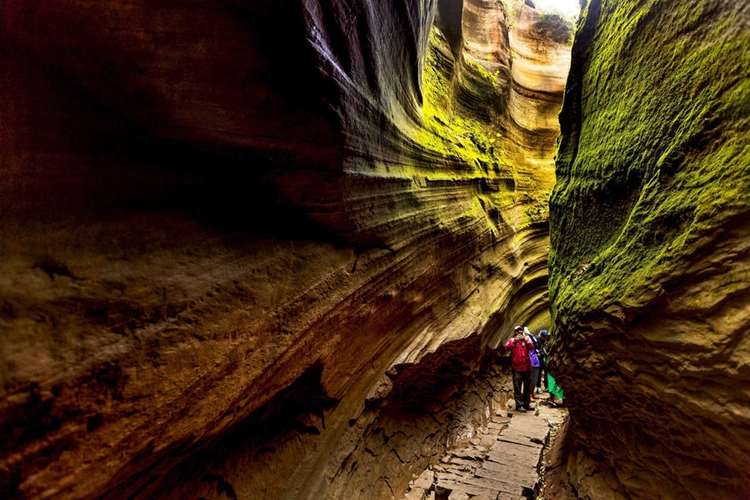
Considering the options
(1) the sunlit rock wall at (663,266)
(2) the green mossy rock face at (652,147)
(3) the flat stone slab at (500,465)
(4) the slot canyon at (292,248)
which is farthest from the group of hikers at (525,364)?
(2) the green mossy rock face at (652,147)

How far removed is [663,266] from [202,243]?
12.5 ft

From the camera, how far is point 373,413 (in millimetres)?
5457

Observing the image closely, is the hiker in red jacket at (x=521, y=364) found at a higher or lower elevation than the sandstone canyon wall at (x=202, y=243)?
lower

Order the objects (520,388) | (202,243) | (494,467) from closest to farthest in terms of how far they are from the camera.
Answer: (202,243)
(494,467)
(520,388)

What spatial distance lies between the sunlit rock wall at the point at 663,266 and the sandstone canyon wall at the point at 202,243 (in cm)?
261

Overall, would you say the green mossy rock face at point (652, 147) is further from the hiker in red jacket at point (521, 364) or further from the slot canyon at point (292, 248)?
the hiker in red jacket at point (521, 364)

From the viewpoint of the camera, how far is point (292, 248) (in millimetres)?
3830

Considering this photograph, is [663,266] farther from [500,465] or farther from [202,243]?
[500,465]

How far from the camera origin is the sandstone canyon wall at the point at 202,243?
7.52ft

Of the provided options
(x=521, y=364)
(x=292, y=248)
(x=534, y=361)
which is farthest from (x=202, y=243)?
(x=534, y=361)

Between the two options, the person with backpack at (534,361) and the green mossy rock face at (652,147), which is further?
the person with backpack at (534,361)

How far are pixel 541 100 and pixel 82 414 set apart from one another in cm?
1652

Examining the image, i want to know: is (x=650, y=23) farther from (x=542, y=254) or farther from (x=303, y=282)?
(x=542, y=254)

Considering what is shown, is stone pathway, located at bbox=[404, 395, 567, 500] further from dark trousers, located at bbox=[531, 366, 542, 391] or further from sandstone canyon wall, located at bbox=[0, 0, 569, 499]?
dark trousers, located at bbox=[531, 366, 542, 391]
